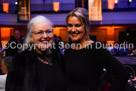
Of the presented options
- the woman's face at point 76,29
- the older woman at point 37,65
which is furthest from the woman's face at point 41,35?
the woman's face at point 76,29

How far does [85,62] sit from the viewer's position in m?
1.44

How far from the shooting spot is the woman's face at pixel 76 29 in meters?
1.48

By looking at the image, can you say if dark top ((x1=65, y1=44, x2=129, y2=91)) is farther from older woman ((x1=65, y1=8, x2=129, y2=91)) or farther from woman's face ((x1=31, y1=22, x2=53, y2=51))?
woman's face ((x1=31, y1=22, x2=53, y2=51))

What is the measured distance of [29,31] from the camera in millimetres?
1523

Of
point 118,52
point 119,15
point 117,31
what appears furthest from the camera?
point 117,31

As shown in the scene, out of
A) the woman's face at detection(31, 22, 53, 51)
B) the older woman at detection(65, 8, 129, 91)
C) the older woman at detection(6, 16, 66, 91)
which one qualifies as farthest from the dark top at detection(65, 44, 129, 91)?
the woman's face at detection(31, 22, 53, 51)

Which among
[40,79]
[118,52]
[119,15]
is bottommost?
[118,52]

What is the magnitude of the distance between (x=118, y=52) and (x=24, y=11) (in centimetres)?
568

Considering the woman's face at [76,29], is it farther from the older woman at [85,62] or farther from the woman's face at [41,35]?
the woman's face at [41,35]

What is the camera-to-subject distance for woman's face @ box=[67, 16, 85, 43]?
4.85ft

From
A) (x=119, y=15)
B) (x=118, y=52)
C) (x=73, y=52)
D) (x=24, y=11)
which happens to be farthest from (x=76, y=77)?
(x=119, y=15)

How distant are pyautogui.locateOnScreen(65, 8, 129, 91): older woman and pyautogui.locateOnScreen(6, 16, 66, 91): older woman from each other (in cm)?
10

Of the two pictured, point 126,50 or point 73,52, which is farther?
point 126,50

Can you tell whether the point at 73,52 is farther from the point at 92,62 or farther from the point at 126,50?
the point at 126,50
